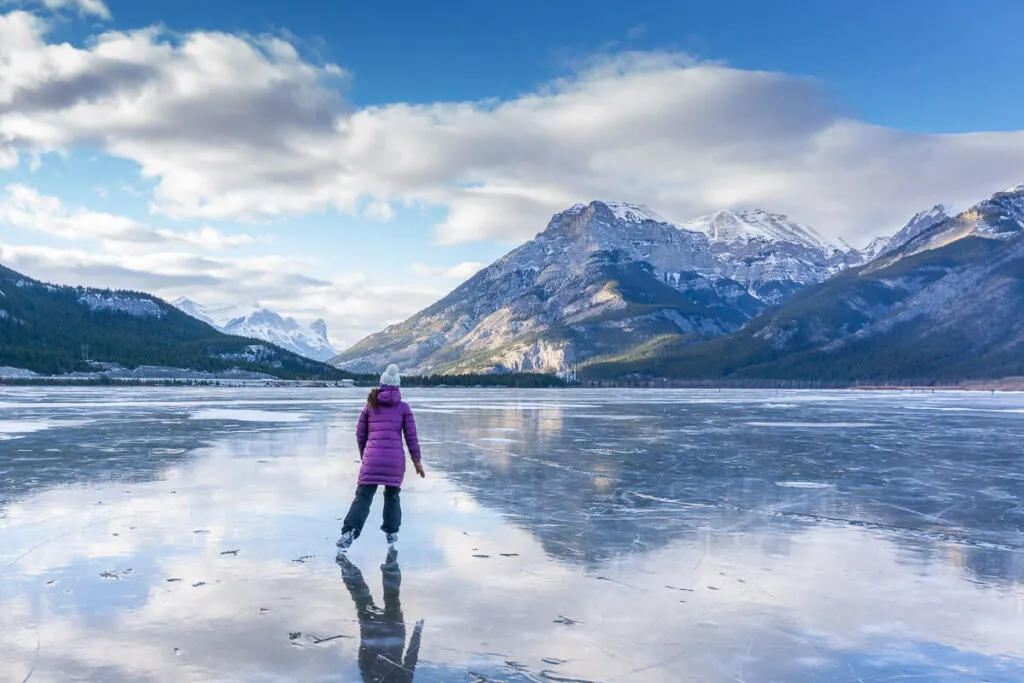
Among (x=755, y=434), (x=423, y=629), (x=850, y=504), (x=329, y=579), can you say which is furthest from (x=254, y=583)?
(x=755, y=434)

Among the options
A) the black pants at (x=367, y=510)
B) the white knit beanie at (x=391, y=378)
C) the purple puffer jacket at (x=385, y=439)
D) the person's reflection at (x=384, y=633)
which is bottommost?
the person's reflection at (x=384, y=633)

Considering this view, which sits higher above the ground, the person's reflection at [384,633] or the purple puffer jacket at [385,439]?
the purple puffer jacket at [385,439]

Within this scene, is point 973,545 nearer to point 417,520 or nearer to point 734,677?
point 734,677

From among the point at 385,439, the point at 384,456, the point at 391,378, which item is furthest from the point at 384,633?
the point at 391,378

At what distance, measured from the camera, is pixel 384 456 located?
14.8 meters

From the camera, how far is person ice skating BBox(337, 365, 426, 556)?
1452cm

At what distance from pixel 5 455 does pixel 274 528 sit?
19.0m

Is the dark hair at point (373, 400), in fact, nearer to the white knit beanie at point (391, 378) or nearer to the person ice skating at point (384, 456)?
the person ice skating at point (384, 456)

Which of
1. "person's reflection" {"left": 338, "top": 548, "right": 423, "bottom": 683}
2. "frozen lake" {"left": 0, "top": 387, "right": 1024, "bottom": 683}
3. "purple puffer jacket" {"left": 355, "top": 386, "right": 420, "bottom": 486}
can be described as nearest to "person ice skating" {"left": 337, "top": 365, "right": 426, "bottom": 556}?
"purple puffer jacket" {"left": 355, "top": 386, "right": 420, "bottom": 486}

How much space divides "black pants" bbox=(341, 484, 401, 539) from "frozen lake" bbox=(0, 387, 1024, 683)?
0.46 metres

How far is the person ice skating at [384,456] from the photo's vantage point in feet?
47.6

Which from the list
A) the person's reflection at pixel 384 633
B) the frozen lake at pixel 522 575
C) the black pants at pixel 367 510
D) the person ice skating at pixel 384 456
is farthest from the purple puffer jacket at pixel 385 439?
the person's reflection at pixel 384 633

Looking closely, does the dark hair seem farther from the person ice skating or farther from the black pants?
the black pants

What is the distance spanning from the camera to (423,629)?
389 inches
